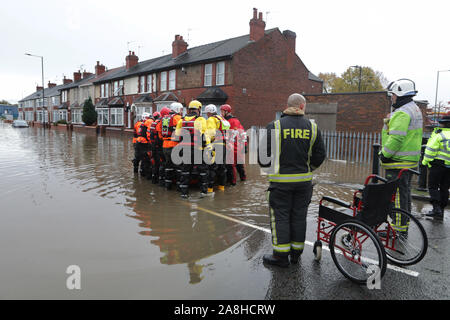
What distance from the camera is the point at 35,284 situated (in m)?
3.31

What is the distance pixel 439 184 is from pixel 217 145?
4.61 m

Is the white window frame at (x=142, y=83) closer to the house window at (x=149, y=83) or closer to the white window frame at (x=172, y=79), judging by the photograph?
the house window at (x=149, y=83)

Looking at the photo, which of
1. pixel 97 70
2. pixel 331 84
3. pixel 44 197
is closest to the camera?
pixel 44 197

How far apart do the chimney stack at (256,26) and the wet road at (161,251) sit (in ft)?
63.8

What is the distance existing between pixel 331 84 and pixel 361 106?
47.7 m

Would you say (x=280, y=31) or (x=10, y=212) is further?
(x=280, y=31)

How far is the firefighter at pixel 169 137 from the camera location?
7312 mm

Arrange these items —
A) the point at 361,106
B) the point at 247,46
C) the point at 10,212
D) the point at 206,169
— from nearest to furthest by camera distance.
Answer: the point at 10,212
the point at 206,169
the point at 361,106
the point at 247,46

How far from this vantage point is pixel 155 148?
8.38 meters

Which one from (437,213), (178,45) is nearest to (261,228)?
(437,213)

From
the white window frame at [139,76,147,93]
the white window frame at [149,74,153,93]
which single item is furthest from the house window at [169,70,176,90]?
the white window frame at [139,76,147,93]
